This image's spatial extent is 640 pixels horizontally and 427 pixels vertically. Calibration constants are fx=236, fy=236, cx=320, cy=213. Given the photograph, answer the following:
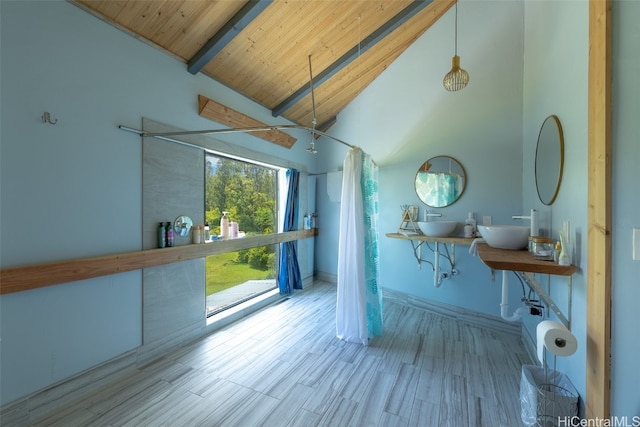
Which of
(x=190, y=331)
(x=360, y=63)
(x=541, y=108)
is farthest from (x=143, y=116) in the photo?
(x=541, y=108)

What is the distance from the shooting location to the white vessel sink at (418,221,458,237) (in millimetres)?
2719

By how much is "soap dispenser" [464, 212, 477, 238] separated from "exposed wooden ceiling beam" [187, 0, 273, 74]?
114 inches

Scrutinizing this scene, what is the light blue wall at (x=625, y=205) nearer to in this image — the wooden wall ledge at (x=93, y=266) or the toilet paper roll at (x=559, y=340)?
the toilet paper roll at (x=559, y=340)

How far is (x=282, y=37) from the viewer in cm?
241

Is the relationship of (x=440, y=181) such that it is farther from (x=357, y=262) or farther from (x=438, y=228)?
(x=357, y=262)

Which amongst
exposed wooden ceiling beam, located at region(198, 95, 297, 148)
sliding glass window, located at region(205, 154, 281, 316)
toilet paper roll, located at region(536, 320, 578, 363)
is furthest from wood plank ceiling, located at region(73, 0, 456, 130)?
toilet paper roll, located at region(536, 320, 578, 363)

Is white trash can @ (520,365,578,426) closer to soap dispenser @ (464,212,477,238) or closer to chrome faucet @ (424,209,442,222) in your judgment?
soap dispenser @ (464,212,477,238)

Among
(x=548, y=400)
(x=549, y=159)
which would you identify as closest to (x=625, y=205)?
(x=549, y=159)

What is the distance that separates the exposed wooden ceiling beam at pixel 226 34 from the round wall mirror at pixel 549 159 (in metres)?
2.36

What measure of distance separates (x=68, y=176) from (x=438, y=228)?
329cm

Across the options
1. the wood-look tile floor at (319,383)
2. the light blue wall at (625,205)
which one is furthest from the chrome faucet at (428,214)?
the light blue wall at (625,205)

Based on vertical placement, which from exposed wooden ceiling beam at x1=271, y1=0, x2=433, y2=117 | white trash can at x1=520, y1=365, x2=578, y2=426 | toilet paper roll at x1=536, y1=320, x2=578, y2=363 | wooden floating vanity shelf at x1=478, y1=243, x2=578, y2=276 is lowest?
white trash can at x1=520, y1=365, x2=578, y2=426

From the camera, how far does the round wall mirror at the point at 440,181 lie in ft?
9.46

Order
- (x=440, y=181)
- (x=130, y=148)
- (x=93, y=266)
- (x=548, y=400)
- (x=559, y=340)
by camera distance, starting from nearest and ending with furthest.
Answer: (x=559, y=340) → (x=548, y=400) → (x=93, y=266) → (x=130, y=148) → (x=440, y=181)
